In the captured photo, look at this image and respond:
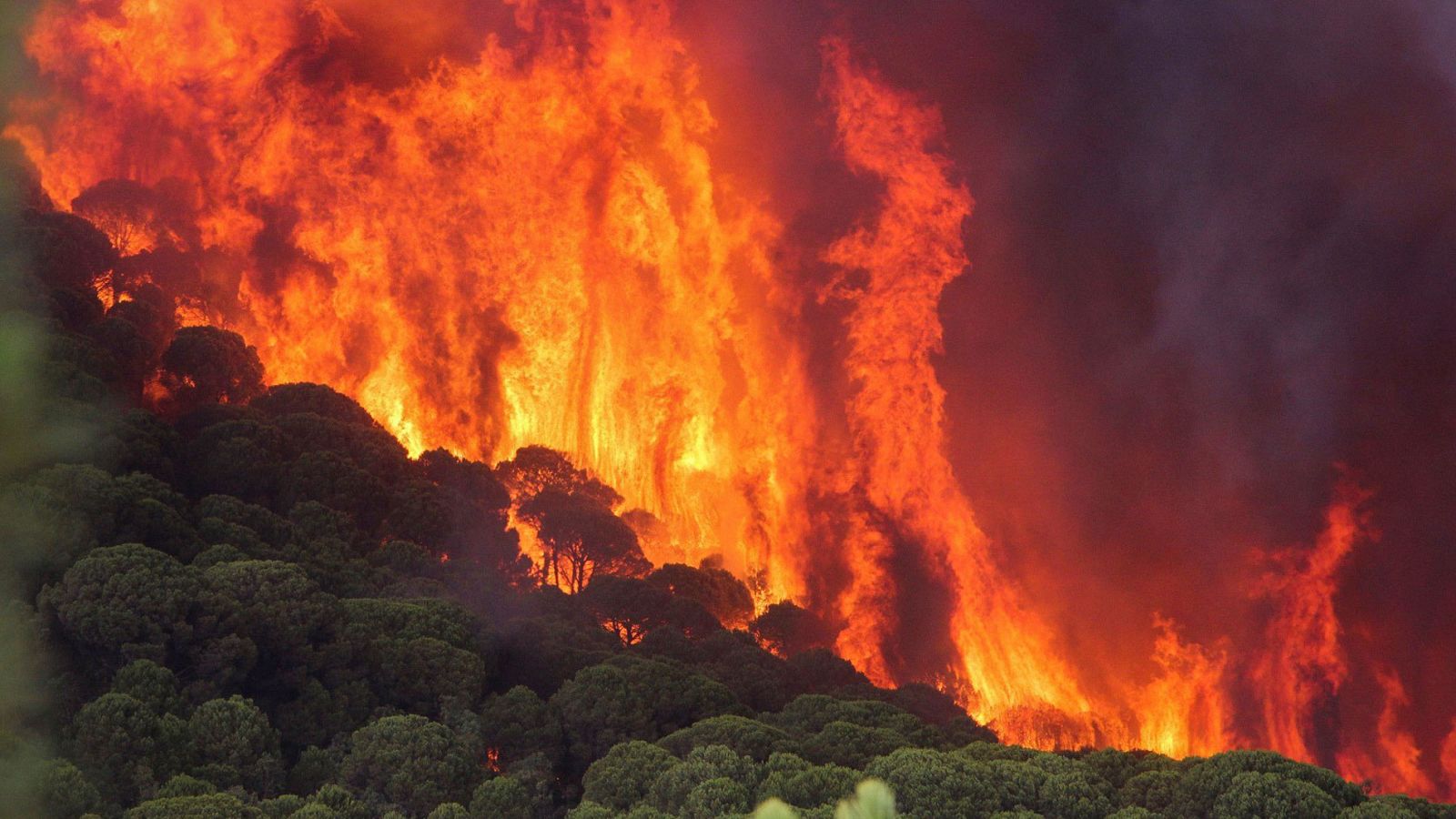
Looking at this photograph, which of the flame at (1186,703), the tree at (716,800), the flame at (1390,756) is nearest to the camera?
the tree at (716,800)

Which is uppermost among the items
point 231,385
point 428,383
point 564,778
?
point 428,383

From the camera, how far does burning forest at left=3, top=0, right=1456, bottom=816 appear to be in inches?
2643

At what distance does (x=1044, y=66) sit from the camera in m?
78.8

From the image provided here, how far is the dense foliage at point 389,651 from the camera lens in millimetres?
36844

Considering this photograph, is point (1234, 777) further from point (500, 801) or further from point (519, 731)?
point (519, 731)

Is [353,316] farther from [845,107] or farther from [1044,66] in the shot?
[1044,66]

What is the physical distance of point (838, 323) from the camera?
3147 inches

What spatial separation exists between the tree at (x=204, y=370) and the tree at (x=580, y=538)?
14.2m

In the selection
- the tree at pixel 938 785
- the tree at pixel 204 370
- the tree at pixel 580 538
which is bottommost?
the tree at pixel 938 785

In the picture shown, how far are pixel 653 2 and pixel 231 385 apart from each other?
108 ft

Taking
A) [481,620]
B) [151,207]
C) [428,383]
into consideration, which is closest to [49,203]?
[151,207]

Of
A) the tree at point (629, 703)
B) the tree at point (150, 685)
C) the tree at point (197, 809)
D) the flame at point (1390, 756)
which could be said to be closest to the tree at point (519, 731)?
the tree at point (629, 703)

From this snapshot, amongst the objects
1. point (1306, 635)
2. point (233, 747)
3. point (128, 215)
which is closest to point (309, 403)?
point (128, 215)

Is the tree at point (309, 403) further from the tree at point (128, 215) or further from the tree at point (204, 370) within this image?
the tree at point (128, 215)
